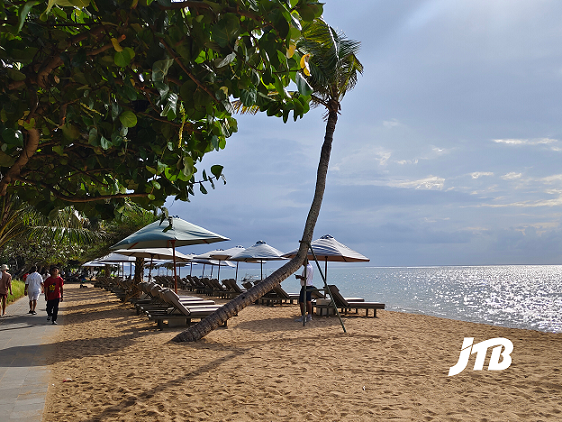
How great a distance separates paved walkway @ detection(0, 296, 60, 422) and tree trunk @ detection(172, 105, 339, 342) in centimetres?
239

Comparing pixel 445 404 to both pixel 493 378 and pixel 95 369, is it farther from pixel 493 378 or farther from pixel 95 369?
pixel 95 369

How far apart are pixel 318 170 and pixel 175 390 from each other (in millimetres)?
6486

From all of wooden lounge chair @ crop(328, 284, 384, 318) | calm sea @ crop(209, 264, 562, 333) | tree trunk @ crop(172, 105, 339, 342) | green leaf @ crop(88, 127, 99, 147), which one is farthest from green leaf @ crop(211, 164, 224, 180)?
calm sea @ crop(209, 264, 562, 333)

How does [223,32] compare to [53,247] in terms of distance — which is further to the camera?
[53,247]

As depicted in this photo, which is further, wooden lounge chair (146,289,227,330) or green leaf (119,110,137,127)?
wooden lounge chair (146,289,227,330)

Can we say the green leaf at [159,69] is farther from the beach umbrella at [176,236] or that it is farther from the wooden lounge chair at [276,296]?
the wooden lounge chair at [276,296]

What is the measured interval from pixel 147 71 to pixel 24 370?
16.6ft

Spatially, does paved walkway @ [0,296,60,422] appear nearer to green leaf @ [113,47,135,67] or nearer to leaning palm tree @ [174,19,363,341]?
green leaf @ [113,47,135,67]

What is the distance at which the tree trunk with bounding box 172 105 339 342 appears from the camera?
7.90m

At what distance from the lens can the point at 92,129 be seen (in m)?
2.45

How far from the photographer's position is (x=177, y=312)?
31.2 ft

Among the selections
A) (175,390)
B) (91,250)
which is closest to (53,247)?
(91,250)

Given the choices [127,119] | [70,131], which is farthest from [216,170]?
[70,131]

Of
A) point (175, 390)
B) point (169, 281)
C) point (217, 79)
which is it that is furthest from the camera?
point (169, 281)
